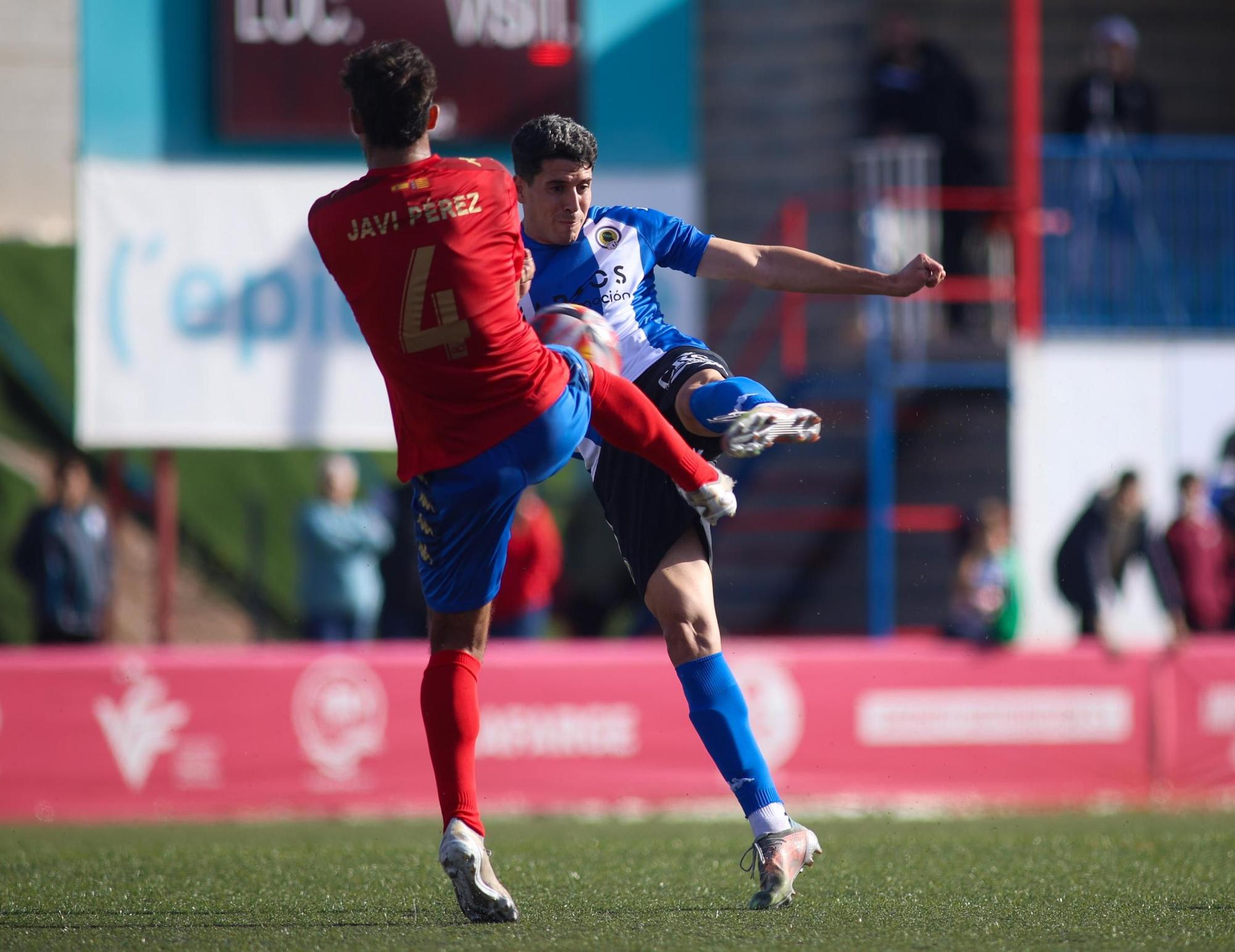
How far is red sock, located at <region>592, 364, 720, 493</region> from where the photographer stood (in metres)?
5.11

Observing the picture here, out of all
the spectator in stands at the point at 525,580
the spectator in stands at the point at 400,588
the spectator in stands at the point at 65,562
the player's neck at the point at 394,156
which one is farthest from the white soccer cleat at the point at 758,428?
the spectator in stands at the point at 65,562

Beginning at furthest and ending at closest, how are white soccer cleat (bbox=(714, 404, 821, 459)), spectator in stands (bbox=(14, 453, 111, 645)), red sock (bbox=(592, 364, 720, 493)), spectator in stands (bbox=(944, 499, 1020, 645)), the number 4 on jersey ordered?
spectator in stands (bbox=(944, 499, 1020, 645))
spectator in stands (bbox=(14, 453, 111, 645))
white soccer cleat (bbox=(714, 404, 821, 459))
red sock (bbox=(592, 364, 720, 493))
the number 4 on jersey

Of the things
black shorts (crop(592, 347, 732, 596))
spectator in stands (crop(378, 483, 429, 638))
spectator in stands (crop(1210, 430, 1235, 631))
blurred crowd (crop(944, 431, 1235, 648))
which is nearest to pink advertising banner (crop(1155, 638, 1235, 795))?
blurred crowd (crop(944, 431, 1235, 648))

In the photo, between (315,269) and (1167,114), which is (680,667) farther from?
(1167,114)

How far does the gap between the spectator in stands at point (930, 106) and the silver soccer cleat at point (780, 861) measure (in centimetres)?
905

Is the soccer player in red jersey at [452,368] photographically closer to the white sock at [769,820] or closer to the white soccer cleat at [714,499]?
the white soccer cleat at [714,499]

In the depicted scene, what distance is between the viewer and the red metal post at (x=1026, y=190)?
44.0 feet

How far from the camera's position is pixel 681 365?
565cm

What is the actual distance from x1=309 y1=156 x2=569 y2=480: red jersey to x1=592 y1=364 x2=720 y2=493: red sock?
239mm

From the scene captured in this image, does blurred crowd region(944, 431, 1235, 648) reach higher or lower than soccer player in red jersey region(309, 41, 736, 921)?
lower

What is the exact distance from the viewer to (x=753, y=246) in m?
5.53

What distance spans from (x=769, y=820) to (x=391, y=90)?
2282 millimetres

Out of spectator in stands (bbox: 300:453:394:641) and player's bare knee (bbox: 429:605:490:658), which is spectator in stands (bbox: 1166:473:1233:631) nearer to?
spectator in stands (bbox: 300:453:394:641)

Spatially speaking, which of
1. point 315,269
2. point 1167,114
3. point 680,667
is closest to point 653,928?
point 680,667
